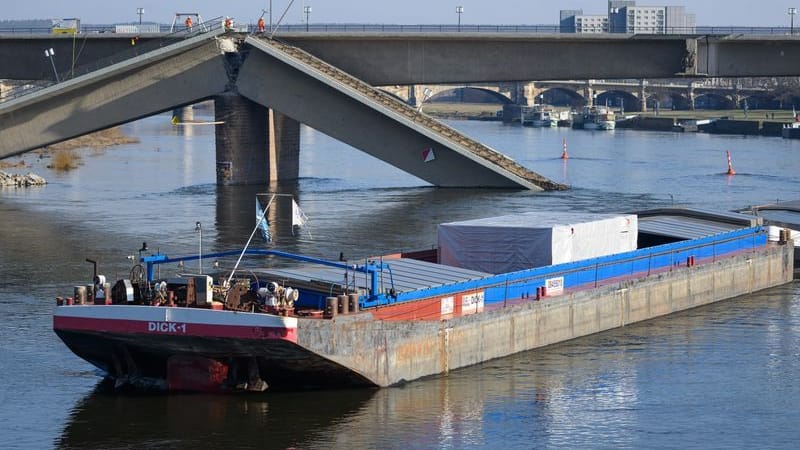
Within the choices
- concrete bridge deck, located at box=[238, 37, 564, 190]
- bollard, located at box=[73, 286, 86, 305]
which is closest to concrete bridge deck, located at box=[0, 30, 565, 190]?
concrete bridge deck, located at box=[238, 37, 564, 190]

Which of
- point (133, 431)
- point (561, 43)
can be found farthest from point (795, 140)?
point (133, 431)

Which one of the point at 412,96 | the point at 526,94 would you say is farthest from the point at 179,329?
the point at 412,96

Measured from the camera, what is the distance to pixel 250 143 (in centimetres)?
7956

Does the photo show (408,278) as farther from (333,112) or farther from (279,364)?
(333,112)

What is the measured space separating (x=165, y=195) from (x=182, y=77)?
638cm

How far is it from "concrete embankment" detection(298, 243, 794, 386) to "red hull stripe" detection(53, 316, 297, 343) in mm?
590

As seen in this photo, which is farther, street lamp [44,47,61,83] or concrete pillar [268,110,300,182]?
concrete pillar [268,110,300,182]

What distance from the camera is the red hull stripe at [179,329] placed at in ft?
96.2

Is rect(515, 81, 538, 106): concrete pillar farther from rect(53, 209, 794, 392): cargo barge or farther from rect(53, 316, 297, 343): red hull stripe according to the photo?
rect(53, 316, 297, 343): red hull stripe

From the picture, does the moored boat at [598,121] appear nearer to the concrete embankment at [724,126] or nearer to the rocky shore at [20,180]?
the concrete embankment at [724,126]

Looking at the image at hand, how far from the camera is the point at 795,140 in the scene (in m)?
131

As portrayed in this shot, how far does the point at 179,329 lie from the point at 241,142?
49.9 metres

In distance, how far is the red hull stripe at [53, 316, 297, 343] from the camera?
2933 centimetres

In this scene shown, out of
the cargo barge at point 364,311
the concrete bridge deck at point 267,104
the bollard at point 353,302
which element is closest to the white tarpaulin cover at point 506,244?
the cargo barge at point 364,311
